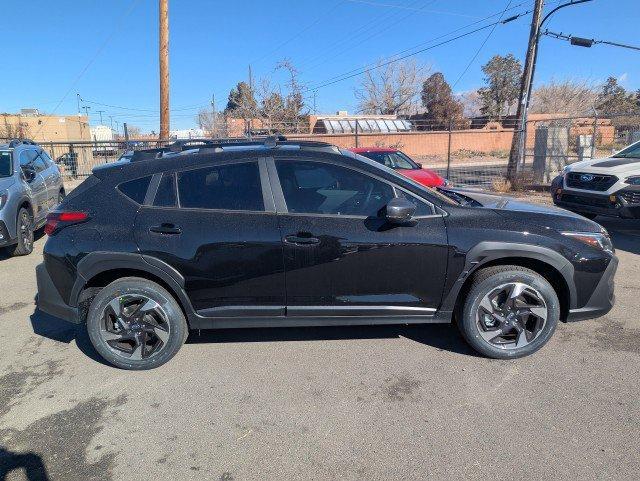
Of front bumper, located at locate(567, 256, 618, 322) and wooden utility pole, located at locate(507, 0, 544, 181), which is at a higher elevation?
wooden utility pole, located at locate(507, 0, 544, 181)

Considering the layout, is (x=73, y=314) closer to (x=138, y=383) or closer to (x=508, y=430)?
(x=138, y=383)

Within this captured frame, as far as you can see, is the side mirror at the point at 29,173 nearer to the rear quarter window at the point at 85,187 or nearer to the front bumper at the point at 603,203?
the rear quarter window at the point at 85,187

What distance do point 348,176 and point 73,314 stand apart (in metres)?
2.37

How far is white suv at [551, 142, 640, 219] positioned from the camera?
283 inches

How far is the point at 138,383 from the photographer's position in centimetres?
345

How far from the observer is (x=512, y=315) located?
3572mm

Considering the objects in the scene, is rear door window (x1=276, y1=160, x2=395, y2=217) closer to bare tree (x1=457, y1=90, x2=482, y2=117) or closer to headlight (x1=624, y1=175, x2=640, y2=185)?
headlight (x1=624, y1=175, x2=640, y2=185)

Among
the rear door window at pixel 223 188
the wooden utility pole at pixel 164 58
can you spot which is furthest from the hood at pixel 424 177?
the wooden utility pole at pixel 164 58

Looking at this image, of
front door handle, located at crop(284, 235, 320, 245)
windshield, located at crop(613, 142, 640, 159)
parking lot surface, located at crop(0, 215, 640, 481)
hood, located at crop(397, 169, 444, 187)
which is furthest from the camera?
hood, located at crop(397, 169, 444, 187)

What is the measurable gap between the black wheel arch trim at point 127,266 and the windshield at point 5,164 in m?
4.85

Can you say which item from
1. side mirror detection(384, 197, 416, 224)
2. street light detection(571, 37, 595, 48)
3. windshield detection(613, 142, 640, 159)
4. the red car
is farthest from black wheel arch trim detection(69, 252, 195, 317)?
street light detection(571, 37, 595, 48)

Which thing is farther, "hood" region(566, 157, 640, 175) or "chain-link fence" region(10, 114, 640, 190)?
"chain-link fence" region(10, 114, 640, 190)

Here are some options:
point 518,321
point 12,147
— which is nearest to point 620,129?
point 518,321

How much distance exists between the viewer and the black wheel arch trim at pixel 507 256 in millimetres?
3455
